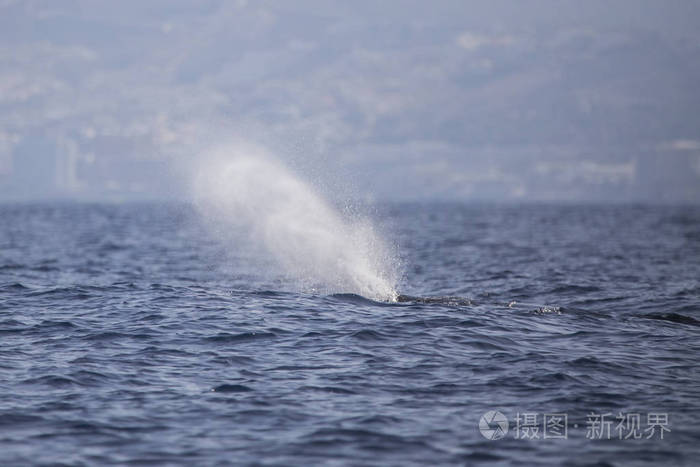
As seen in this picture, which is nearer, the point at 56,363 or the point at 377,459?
the point at 377,459

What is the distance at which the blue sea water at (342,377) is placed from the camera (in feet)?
52.3

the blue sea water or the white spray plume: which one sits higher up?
the white spray plume

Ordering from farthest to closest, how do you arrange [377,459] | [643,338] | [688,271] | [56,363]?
[688,271] < [643,338] < [56,363] < [377,459]

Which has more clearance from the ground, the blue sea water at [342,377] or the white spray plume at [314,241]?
the white spray plume at [314,241]

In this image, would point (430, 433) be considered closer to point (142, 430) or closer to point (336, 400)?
point (336, 400)

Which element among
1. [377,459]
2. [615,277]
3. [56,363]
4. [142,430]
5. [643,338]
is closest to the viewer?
[377,459]

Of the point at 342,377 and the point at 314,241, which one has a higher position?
the point at 314,241

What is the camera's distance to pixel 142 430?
1653cm

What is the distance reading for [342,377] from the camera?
20203mm

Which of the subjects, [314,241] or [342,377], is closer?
[342,377]

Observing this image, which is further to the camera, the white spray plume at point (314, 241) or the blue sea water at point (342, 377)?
the white spray plume at point (314, 241)

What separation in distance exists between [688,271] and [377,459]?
3644cm

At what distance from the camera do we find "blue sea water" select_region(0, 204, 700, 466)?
15.9m

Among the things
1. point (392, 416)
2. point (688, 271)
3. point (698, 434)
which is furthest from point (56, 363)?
point (688, 271)
